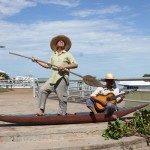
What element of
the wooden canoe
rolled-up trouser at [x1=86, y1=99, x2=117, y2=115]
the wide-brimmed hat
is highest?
the wide-brimmed hat

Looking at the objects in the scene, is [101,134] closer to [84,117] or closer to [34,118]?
[84,117]

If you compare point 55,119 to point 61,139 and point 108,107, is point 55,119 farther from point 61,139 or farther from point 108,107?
point 108,107

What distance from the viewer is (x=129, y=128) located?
707 cm

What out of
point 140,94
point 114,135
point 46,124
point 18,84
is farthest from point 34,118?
point 18,84

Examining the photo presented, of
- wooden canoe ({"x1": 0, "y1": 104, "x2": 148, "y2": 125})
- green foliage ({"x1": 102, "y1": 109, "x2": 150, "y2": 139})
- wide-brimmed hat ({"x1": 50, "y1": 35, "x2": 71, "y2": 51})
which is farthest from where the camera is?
wide-brimmed hat ({"x1": 50, "y1": 35, "x2": 71, "y2": 51})

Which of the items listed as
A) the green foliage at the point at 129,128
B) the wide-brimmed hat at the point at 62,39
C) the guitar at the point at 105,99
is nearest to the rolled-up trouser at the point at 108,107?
the guitar at the point at 105,99

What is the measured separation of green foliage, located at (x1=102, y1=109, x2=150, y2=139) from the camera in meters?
6.83

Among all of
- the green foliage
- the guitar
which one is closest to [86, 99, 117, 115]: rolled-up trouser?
the guitar

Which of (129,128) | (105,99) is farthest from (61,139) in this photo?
(105,99)

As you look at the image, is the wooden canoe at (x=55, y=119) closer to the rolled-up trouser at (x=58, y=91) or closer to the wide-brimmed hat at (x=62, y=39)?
the rolled-up trouser at (x=58, y=91)

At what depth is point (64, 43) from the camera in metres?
7.89

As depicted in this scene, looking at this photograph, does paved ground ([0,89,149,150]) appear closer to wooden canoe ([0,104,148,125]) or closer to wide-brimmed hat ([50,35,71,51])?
wooden canoe ([0,104,148,125])

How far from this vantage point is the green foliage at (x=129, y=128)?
6.83m

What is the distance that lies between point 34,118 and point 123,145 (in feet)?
5.83
